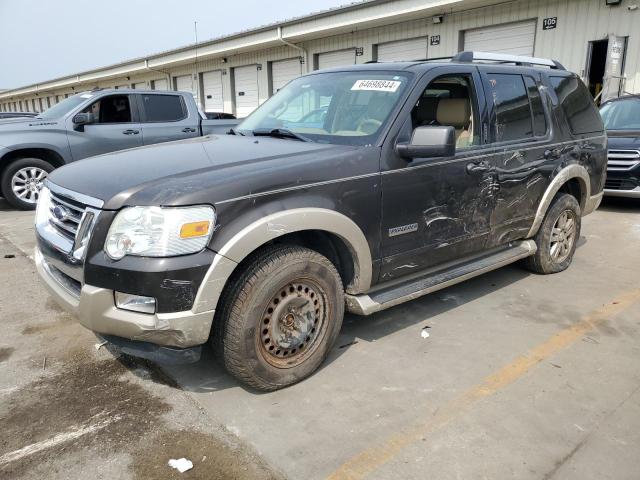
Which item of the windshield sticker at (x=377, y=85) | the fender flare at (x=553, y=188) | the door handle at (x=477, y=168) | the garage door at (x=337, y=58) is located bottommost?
the fender flare at (x=553, y=188)

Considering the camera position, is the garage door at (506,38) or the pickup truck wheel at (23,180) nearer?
the pickup truck wheel at (23,180)

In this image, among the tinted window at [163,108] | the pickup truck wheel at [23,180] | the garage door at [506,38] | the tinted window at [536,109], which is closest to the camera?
the tinted window at [536,109]

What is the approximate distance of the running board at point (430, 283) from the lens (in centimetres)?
329

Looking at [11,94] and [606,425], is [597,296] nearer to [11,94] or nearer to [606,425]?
[606,425]

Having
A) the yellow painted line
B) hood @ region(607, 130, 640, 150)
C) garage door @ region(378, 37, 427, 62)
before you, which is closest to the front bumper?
the yellow painted line

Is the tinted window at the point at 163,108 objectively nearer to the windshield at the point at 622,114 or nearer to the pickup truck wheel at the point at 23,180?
the pickup truck wheel at the point at 23,180

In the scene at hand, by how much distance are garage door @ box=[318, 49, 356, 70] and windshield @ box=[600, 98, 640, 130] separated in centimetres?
848

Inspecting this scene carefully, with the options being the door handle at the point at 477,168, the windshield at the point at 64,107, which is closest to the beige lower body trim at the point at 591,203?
the door handle at the point at 477,168

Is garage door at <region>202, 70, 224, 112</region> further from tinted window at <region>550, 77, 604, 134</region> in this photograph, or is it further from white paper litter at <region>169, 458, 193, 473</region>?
white paper litter at <region>169, 458, 193, 473</region>

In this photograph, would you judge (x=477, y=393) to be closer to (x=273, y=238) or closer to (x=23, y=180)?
(x=273, y=238)

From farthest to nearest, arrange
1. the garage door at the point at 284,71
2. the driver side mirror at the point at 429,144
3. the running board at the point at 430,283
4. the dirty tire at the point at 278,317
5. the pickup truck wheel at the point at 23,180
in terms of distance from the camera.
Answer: the garage door at the point at 284,71
the pickup truck wheel at the point at 23,180
the running board at the point at 430,283
the driver side mirror at the point at 429,144
the dirty tire at the point at 278,317

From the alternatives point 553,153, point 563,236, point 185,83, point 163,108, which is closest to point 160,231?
point 553,153

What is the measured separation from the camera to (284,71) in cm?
1880

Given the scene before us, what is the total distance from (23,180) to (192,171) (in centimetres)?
689
